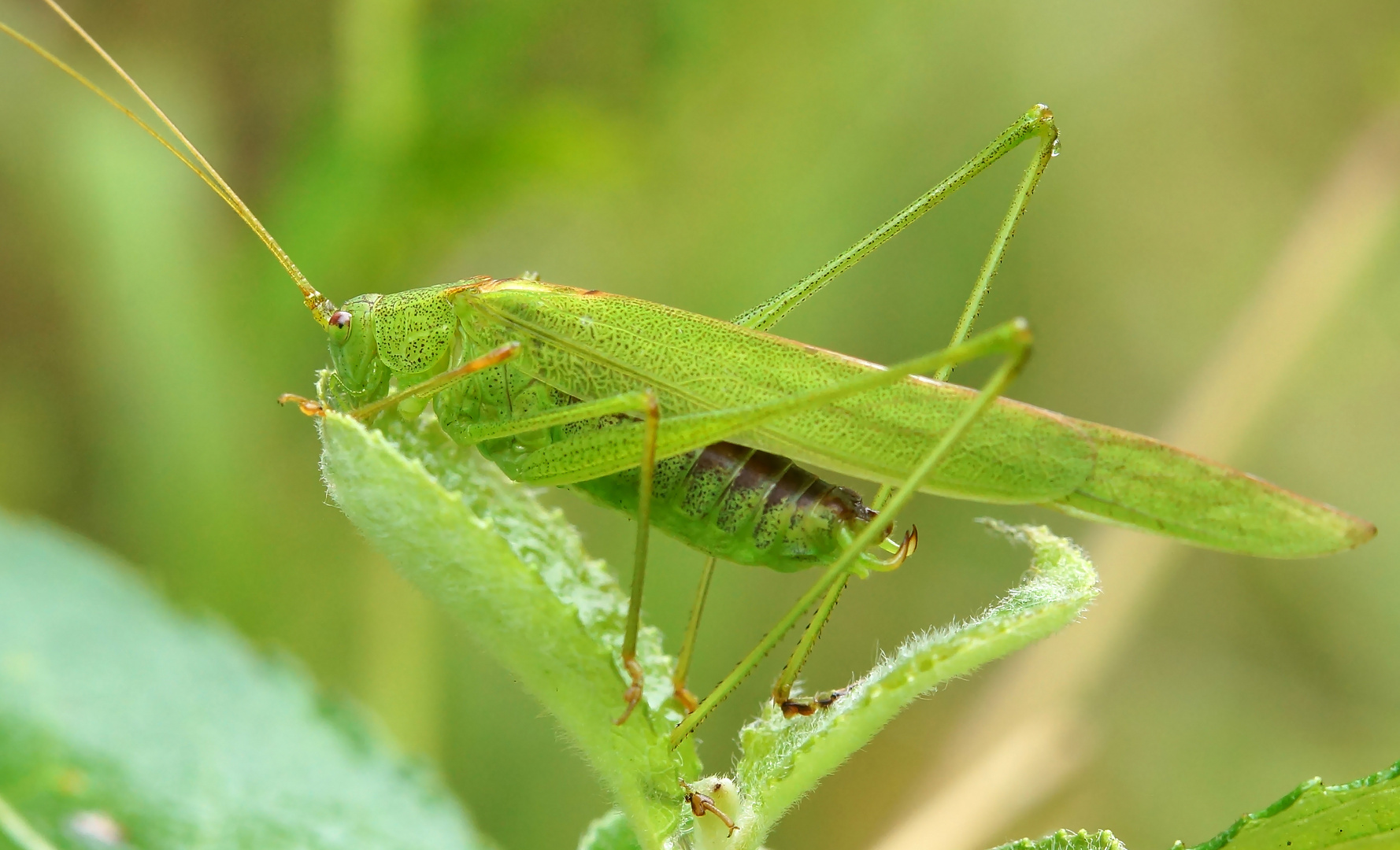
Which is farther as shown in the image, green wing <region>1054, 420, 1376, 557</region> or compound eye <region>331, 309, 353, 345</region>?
compound eye <region>331, 309, 353, 345</region>

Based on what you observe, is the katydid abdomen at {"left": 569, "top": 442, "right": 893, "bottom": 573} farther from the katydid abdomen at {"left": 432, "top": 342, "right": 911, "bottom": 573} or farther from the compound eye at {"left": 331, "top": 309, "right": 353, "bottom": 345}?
the compound eye at {"left": 331, "top": 309, "right": 353, "bottom": 345}

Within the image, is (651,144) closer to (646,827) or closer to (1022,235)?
(1022,235)

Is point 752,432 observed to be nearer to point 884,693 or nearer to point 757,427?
point 757,427

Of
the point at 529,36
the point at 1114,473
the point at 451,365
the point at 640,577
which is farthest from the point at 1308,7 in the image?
the point at 640,577

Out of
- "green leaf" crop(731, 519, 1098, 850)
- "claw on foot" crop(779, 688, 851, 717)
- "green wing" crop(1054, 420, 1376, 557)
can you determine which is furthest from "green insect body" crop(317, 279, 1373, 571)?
"green leaf" crop(731, 519, 1098, 850)

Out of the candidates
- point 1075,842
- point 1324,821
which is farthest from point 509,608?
point 1324,821

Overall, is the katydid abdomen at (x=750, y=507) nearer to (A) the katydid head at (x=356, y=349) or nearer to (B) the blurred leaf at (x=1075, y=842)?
(A) the katydid head at (x=356, y=349)

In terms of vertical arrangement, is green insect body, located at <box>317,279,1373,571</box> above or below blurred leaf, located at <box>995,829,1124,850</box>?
above

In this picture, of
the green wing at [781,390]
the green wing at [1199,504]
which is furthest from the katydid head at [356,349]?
the green wing at [1199,504]
